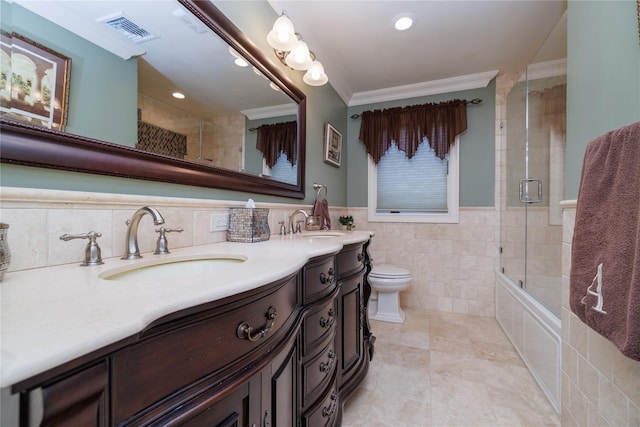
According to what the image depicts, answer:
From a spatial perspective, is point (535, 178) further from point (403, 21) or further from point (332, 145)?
point (332, 145)

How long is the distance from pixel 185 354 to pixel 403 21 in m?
2.31

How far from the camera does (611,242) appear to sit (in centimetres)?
79

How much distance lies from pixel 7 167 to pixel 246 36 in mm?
1203

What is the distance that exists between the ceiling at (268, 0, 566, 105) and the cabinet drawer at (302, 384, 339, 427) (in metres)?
2.17

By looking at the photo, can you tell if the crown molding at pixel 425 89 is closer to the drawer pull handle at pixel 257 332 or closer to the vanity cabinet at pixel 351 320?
the vanity cabinet at pixel 351 320

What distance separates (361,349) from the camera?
149 cm

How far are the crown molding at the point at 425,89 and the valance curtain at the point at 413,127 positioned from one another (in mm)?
162

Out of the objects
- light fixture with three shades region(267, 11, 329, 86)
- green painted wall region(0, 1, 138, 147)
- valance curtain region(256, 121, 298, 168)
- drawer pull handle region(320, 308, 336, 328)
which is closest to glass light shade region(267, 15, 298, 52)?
light fixture with three shades region(267, 11, 329, 86)

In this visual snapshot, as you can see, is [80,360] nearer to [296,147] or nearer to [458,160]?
[296,147]

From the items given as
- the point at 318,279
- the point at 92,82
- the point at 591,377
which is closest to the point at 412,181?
the point at 591,377

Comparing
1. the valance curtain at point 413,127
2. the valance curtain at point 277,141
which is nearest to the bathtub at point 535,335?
the valance curtain at point 413,127

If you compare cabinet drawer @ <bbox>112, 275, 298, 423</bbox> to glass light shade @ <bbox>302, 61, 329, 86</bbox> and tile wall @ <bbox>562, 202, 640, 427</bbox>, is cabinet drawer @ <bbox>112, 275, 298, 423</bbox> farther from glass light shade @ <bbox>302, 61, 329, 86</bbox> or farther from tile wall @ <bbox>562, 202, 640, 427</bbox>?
glass light shade @ <bbox>302, 61, 329, 86</bbox>

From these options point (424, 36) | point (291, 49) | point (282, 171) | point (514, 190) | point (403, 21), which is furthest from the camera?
point (514, 190)

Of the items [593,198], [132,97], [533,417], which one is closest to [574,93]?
[593,198]
